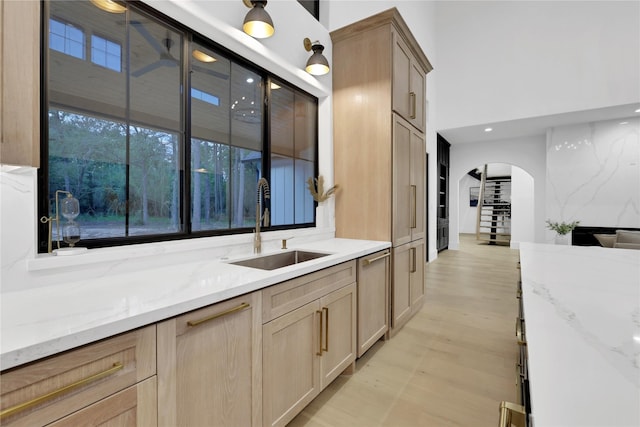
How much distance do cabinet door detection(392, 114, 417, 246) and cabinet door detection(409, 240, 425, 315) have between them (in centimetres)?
24

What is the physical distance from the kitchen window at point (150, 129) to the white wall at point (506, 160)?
676 centimetres

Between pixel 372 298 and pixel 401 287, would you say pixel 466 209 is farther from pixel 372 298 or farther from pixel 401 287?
pixel 372 298

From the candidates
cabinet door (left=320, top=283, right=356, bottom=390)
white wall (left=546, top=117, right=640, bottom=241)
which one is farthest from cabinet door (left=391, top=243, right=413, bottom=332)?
white wall (left=546, top=117, right=640, bottom=241)

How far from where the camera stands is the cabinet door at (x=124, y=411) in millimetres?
792

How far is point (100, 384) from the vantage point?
828 millimetres

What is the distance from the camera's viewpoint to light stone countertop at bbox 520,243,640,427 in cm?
46

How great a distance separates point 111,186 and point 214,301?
3.11 feet

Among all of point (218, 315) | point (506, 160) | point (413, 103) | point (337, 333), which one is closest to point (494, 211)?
point (506, 160)

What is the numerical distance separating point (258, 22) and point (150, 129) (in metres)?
0.96

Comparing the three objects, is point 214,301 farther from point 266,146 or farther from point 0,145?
point 266,146

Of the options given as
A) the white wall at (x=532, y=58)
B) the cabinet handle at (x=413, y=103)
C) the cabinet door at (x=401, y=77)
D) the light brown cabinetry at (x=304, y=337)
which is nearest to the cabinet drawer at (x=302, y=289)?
the light brown cabinetry at (x=304, y=337)

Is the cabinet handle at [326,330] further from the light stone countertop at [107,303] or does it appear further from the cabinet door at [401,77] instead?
the cabinet door at [401,77]

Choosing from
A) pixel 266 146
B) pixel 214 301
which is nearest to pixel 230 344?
pixel 214 301

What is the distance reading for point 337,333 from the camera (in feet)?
6.22
